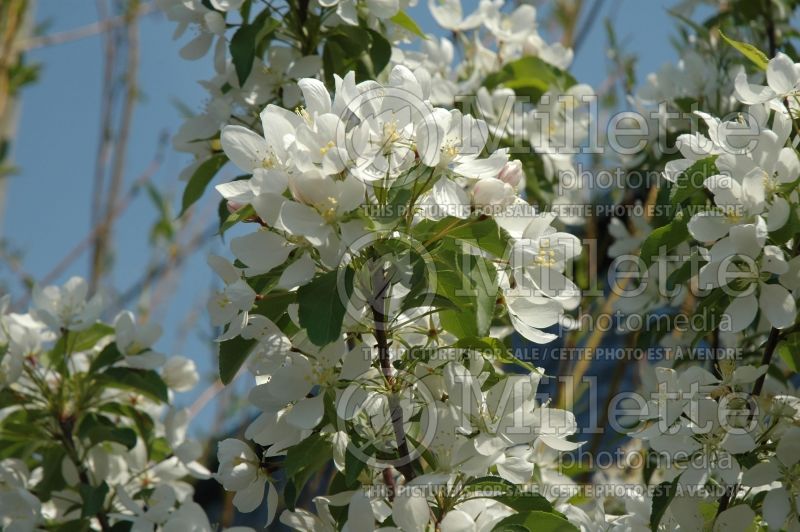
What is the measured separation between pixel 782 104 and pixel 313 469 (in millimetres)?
949

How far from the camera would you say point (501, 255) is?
4.32ft

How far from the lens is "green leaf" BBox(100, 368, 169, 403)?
194 cm

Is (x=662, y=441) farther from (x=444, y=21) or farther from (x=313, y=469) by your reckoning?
(x=444, y=21)

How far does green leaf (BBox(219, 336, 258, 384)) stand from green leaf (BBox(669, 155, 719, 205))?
2.35 feet

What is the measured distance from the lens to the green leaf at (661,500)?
54.5 inches

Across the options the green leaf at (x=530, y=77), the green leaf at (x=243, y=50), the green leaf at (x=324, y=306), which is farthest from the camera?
the green leaf at (x=530, y=77)

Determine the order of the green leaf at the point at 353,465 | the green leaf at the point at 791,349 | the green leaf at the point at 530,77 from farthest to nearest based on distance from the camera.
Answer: the green leaf at the point at 530,77 → the green leaf at the point at 791,349 → the green leaf at the point at 353,465

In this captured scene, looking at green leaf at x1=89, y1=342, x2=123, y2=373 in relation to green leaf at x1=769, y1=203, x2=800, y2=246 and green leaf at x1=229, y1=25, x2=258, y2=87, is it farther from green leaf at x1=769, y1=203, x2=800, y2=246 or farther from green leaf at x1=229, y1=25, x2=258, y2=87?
green leaf at x1=769, y1=203, x2=800, y2=246

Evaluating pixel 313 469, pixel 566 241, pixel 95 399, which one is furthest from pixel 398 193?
pixel 95 399

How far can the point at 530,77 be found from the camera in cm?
231

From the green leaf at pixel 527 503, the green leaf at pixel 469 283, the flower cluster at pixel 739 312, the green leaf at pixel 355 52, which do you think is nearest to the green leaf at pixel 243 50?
the green leaf at pixel 355 52

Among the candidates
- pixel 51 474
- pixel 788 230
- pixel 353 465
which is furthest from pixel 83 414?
pixel 788 230

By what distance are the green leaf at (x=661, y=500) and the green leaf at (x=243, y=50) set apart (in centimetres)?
105

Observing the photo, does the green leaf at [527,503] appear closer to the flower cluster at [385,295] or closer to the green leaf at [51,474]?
the flower cluster at [385,295]
